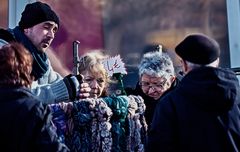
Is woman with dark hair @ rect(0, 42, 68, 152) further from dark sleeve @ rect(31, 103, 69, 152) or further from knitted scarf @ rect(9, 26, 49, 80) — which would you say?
knitted scarf @ rect(9, 26, 49, 80)

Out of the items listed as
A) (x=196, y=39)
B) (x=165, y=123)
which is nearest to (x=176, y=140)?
(x=165, y=123)

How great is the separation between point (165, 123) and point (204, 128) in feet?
0.62

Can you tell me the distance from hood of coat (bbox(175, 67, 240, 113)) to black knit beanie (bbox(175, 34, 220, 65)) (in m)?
0.06

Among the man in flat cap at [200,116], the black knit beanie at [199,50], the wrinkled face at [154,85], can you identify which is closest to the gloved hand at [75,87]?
the man in flat cap at [200,116]

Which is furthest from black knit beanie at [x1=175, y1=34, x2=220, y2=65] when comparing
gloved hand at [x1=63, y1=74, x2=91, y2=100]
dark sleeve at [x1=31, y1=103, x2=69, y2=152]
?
dark sleeve at [x1=31, y1=103, x2=69, y2=152]

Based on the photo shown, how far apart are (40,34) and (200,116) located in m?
1.08

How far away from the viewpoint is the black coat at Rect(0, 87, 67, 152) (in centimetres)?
214

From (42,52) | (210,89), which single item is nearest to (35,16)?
(42,52)

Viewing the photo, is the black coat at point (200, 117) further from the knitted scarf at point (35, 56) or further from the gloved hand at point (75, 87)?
the knitted scarf at point (35, 56)

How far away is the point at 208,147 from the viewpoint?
2.34 metres

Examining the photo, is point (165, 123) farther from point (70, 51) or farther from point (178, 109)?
point (70, 51)

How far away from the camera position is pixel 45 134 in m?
2.18

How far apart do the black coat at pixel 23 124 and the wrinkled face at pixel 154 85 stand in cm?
119

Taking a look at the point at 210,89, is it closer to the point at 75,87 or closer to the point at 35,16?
the point at 75,87
